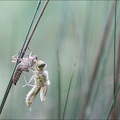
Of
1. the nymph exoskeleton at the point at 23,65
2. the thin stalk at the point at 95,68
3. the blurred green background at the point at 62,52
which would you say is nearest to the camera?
the nymph exoskeleton at the point at 23,65

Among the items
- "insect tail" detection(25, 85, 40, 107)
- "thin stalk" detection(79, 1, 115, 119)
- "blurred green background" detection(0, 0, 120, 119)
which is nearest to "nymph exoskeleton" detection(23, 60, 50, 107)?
"insect tail" detection(25, 85, 40, 107)

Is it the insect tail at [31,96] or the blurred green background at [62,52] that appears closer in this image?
the insect tail at [31,96]

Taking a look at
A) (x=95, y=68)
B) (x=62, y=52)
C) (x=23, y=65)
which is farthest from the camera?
(x=62, y=52)

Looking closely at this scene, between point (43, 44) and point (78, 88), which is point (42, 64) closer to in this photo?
point (78, 88)

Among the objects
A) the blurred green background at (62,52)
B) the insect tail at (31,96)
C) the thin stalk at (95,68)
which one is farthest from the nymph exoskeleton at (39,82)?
the thin stalk at (95,68)

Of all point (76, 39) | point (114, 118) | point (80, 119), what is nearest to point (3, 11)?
point (76, 39)

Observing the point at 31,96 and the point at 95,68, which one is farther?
the point at 95,68

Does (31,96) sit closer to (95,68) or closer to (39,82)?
(39,82)

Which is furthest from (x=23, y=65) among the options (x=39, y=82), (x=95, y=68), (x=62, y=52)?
(x=62, y=52)

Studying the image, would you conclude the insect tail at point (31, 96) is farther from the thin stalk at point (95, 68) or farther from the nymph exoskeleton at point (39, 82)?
the thin stalk at point (95, 68)
